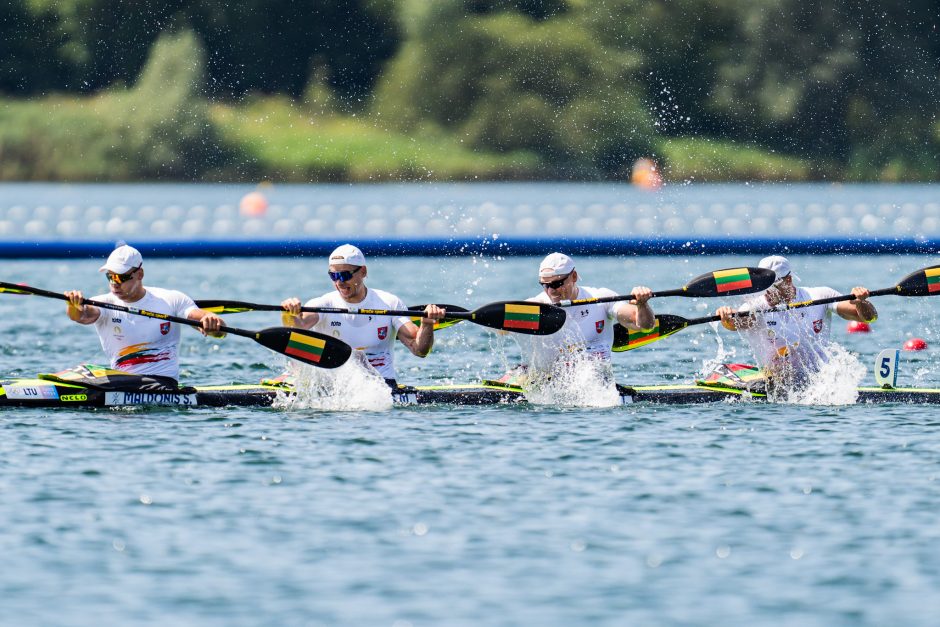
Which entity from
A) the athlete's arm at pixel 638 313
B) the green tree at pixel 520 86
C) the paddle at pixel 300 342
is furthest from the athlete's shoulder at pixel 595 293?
the green tree at pixel 520 86

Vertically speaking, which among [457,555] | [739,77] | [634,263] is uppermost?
[739,77]

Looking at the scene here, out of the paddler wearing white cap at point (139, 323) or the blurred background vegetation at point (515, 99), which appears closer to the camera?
the paddler wearing white cap at point (139, 323)

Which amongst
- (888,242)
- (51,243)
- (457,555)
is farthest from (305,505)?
(888,242)

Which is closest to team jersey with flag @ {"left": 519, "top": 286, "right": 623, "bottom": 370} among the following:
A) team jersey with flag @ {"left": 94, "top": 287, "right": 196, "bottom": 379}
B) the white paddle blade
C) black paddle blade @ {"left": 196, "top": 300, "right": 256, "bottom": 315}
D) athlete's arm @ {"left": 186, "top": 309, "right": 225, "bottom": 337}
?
the white paddle blade

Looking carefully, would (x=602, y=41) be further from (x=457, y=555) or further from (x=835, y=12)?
(x=457, y=555)

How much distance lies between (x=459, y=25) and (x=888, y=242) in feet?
106

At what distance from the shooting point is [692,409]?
13164 mm

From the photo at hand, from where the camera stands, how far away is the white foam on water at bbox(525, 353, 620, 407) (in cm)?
1336

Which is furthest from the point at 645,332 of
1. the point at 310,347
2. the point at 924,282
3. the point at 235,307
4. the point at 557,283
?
the point at 235,307

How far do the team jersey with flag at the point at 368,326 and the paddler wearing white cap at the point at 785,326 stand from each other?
283 centimetres

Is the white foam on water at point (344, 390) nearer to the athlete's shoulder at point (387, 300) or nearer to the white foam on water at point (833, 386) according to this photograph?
the athlete's shoulder at point (387, 300)

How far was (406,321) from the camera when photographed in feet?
44.1

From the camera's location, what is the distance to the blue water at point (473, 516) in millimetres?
7680

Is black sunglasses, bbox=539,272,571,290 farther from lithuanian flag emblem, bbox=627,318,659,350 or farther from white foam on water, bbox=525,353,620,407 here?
lithuanian flag emblem, bbox=627,318,659,350
